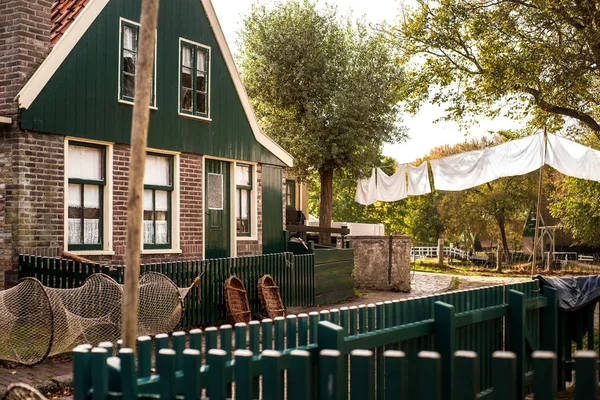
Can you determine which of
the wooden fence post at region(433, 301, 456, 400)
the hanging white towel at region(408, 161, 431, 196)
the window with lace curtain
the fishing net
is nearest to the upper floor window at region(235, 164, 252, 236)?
the window with lace curtain

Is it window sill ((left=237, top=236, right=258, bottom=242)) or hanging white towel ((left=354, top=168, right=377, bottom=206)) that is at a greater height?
hanging white towel ((left=354, top=168, right=377, bottom=206))

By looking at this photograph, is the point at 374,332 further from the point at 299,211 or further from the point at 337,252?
the point at 299,211

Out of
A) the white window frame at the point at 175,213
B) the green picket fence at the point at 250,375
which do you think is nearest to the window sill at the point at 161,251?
the white window frame at the point at 175,213

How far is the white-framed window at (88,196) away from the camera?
43.2ft

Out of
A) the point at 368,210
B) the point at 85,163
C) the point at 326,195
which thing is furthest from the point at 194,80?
the point at 368,210

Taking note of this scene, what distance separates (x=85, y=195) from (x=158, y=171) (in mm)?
2196

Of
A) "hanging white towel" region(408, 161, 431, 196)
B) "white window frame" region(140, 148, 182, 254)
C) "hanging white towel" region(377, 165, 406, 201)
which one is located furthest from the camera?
"hanging white towel" region(377, 165, 406, 201)

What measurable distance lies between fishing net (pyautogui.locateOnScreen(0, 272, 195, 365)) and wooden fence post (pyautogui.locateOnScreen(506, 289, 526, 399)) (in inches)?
216

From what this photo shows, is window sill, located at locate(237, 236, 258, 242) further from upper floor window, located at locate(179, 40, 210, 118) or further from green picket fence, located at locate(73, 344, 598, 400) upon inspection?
green picket fence, located at locate(73, 344, 598, 400)

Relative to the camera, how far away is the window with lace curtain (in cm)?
1497

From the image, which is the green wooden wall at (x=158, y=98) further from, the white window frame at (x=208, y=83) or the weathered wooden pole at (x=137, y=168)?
the weathered wooden pole at (x=137, y=168)

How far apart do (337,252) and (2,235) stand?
8.63 metres

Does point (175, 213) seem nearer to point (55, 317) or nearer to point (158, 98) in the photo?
point (158, 98)

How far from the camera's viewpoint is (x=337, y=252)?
58.4 ft
